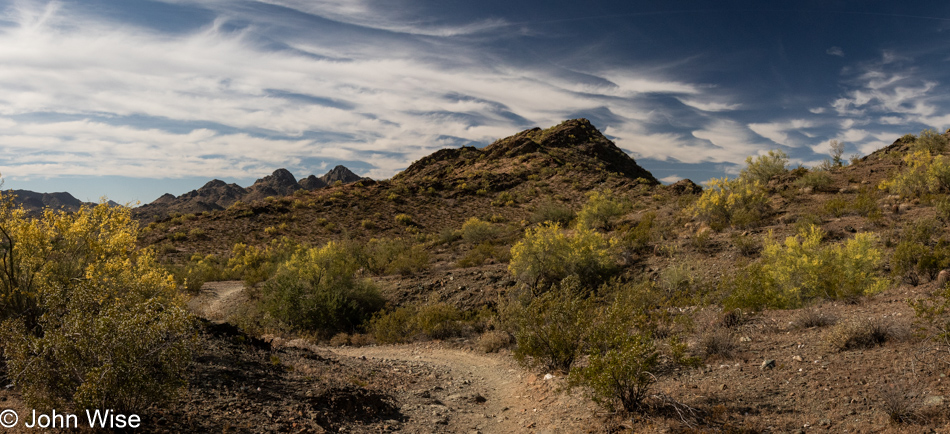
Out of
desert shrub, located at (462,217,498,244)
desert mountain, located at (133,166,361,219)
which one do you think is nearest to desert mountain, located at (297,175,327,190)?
desert mountain, located at (133,166,361,219)

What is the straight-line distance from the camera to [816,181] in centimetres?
2061

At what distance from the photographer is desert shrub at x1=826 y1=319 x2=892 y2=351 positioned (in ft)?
21.7

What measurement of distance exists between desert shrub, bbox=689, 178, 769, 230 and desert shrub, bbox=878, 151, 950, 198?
4384 millimetres

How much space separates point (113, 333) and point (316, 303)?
11.1 metres

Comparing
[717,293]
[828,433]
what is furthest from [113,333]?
[717,293]

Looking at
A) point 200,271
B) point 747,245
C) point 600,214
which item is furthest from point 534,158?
point 747,245

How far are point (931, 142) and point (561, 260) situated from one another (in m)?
21.2

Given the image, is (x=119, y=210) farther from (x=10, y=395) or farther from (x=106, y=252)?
(x=10, y=395)

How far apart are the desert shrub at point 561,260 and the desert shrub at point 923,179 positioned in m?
11.7

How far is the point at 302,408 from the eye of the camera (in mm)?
6484

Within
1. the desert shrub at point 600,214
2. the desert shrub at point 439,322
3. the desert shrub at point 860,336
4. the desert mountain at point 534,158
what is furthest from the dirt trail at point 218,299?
the desert mountain at point 534,158

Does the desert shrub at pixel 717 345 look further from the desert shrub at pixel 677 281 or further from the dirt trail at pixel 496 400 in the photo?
the desert shrub at pixel 677 281

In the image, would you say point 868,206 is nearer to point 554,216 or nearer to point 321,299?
point 554,216

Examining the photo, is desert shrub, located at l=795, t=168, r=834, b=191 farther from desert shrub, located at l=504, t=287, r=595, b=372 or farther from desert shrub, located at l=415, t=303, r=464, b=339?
desert shrub, located at l=504, t=287, r=595, b=372
